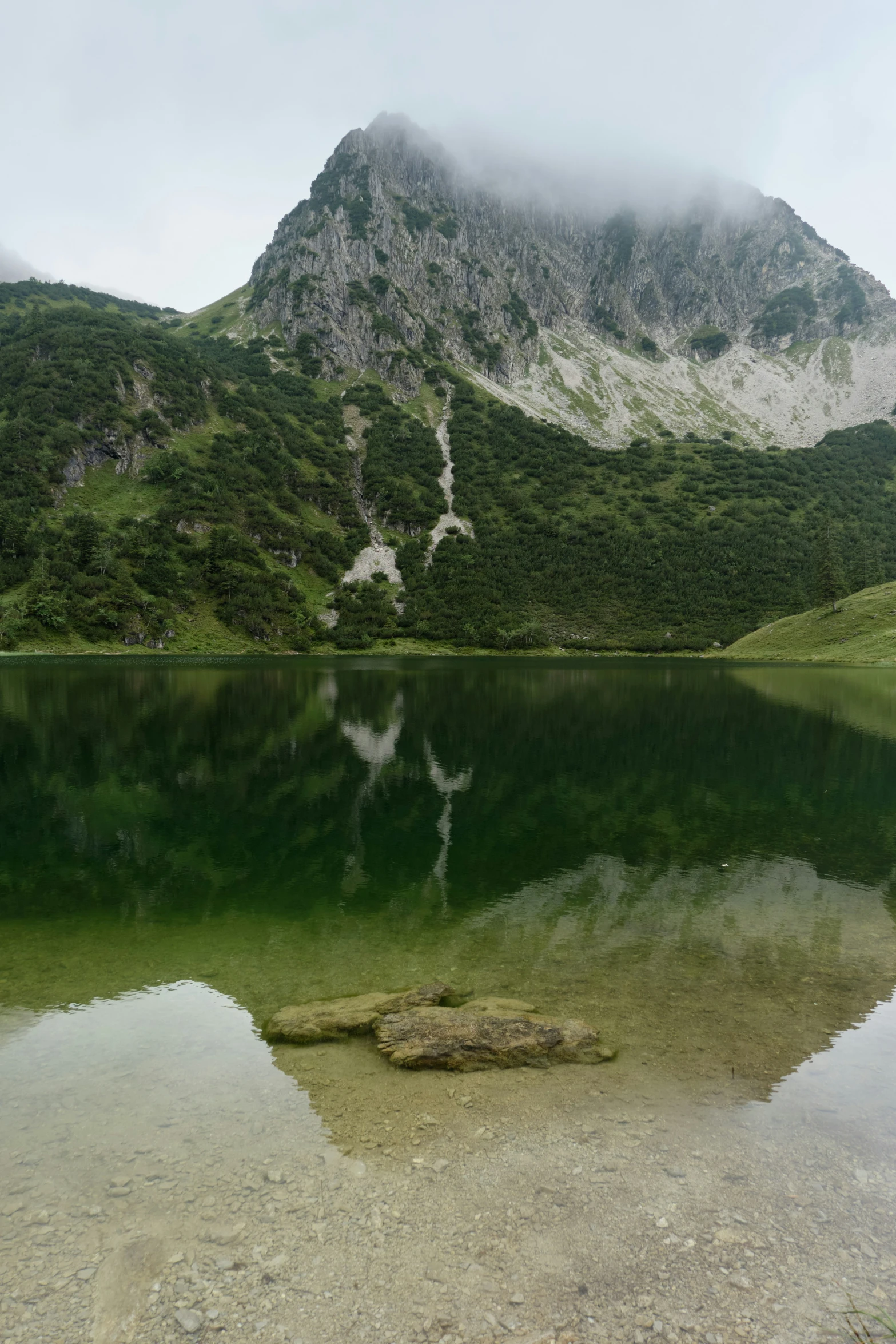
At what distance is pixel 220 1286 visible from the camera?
5.80m

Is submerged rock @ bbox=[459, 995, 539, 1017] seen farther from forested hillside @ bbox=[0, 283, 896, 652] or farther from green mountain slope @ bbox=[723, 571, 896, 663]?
forested hillside @ bbox=[0, 283, 896, 652]

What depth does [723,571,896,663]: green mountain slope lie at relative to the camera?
107062 mm

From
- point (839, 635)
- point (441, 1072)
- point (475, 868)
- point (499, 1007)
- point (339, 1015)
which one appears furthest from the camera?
point (839, 635)

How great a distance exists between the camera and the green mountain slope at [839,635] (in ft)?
351

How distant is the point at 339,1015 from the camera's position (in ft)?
36.4

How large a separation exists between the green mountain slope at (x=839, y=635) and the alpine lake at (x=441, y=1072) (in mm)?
95811

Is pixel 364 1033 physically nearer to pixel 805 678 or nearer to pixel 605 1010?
pixel 605 1010

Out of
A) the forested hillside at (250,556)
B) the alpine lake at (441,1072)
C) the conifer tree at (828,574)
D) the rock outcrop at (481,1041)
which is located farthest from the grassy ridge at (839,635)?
the rock outcrop at (481,1041)

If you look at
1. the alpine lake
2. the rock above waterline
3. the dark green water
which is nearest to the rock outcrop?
A: the rock above waterline

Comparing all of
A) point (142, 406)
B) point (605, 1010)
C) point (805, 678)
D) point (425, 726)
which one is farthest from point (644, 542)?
point (605, 1010)

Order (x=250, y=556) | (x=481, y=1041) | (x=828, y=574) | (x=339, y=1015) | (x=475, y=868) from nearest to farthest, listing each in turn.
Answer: (x=481, y=1041) → (x=339, y=1015) → (x=475, y=868) → (x=828, y=574) → (x=250, y=556)

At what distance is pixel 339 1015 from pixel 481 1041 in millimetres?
2618

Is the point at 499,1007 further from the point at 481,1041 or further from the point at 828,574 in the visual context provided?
the point at 828,574

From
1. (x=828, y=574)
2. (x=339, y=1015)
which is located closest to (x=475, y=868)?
(x=339, y=1015)
